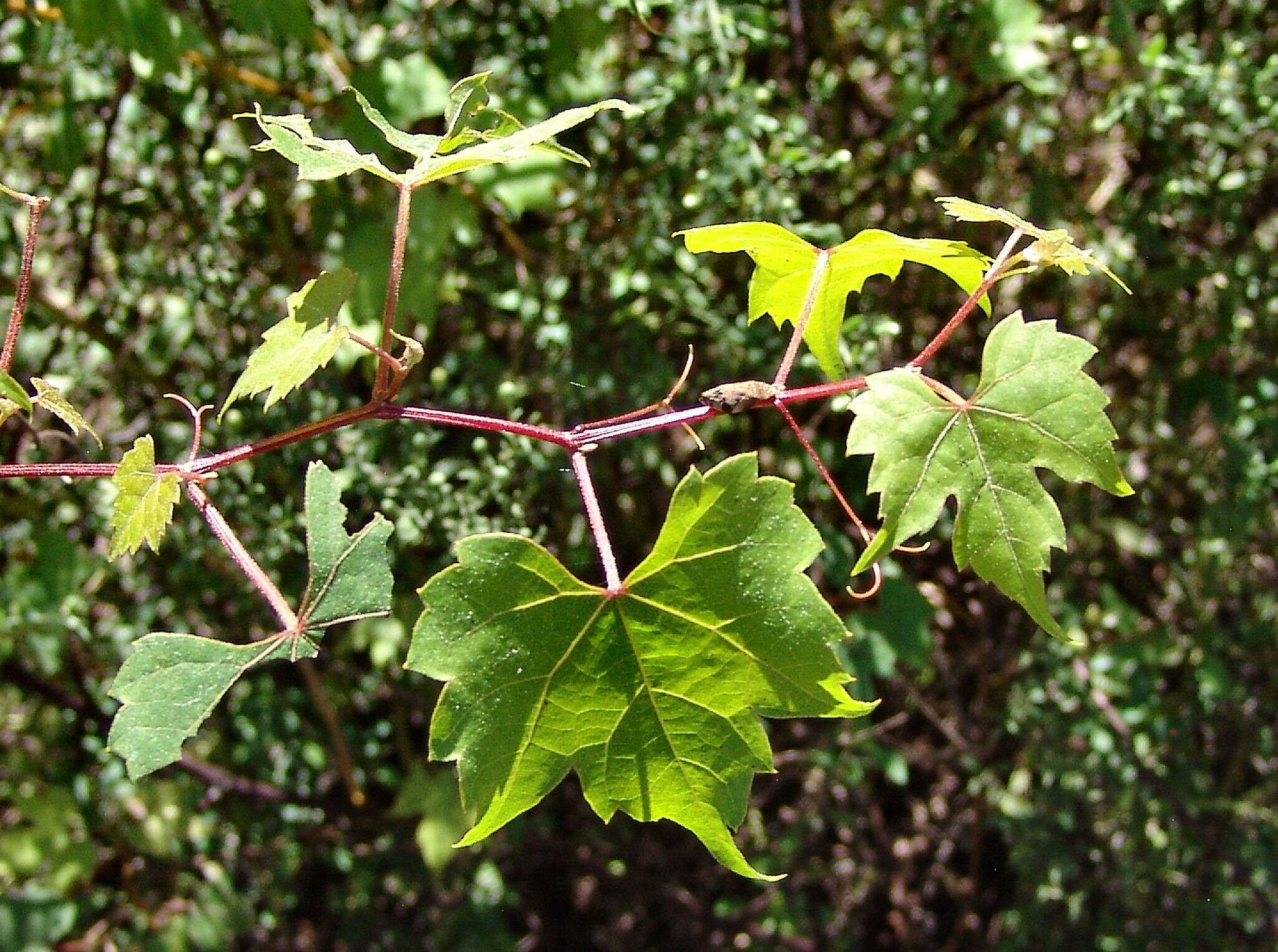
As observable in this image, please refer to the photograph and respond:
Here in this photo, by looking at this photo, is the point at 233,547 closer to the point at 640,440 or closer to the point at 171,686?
the point at 171,686

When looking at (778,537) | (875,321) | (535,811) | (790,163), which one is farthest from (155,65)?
(535,811)

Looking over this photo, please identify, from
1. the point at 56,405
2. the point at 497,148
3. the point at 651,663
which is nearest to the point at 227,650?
the point at 56,405

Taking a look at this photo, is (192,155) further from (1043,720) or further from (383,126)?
(1043,720)

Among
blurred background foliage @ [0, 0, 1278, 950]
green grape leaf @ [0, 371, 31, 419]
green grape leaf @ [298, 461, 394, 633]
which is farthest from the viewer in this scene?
blurred background foliage @ [0, 0, 1278, 950]

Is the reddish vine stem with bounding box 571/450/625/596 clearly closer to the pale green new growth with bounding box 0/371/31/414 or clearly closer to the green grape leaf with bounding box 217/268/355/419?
the green grape leaf with bounding box 217/268/355/419

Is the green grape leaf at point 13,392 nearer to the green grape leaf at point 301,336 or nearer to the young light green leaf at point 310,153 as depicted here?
the green grape leaf at point 301,336

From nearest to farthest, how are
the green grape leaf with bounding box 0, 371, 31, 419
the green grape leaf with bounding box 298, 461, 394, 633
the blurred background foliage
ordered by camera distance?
1. the green grape leaf with bounding box 0, 371, 31, 419
2. the green grape leaf with bounding box 298, 461, 394, 633
3. the blurred background foliage

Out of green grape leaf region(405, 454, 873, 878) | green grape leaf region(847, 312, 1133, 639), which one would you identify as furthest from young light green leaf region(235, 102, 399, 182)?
green grape leaf region(847, 312, 1133, 639)
